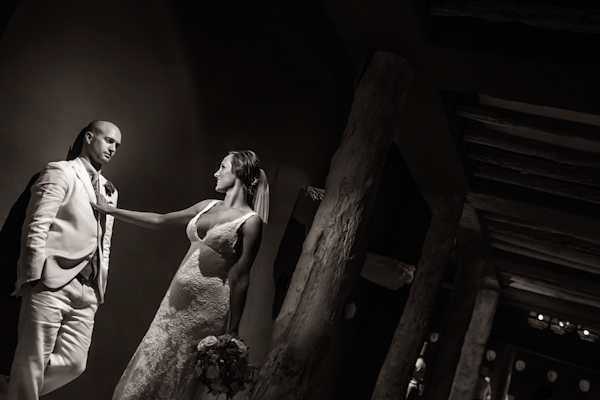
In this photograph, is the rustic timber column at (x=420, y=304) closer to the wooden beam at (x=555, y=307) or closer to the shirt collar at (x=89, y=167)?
the shirt collar at (x=89, y=167)

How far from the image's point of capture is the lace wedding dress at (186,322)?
3.74 metres

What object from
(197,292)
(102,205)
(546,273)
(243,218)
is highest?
(546,273)

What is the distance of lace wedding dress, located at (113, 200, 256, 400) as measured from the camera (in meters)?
3.74

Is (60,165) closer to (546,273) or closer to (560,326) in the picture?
(546,273)

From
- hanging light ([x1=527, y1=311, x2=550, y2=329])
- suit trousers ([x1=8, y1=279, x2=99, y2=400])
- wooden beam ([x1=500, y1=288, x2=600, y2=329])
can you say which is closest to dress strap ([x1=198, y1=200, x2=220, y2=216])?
suit trousers ([x1=8, y1=279, x2=99, y2=400])

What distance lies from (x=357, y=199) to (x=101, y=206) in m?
1.59

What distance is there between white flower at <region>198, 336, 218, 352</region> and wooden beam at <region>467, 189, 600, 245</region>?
14.1 feet

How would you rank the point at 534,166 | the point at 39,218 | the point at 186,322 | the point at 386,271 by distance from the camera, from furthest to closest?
the point at 386,271 < the point at 534,166 < the point at 186,322 < the point at 39,218

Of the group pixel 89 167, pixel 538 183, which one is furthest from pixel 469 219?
pixel 89 167

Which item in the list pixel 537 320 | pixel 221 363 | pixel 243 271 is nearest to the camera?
pixel 221 363

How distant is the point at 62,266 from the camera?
3.17 meters

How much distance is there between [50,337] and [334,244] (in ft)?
5.71

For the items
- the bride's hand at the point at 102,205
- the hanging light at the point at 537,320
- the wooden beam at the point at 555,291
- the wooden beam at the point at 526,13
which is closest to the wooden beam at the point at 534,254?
the wooden beam at the point at 555,291

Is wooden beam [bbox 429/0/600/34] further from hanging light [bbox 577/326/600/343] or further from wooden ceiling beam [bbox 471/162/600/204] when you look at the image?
hanging light [bbox 577/326/600/343]
